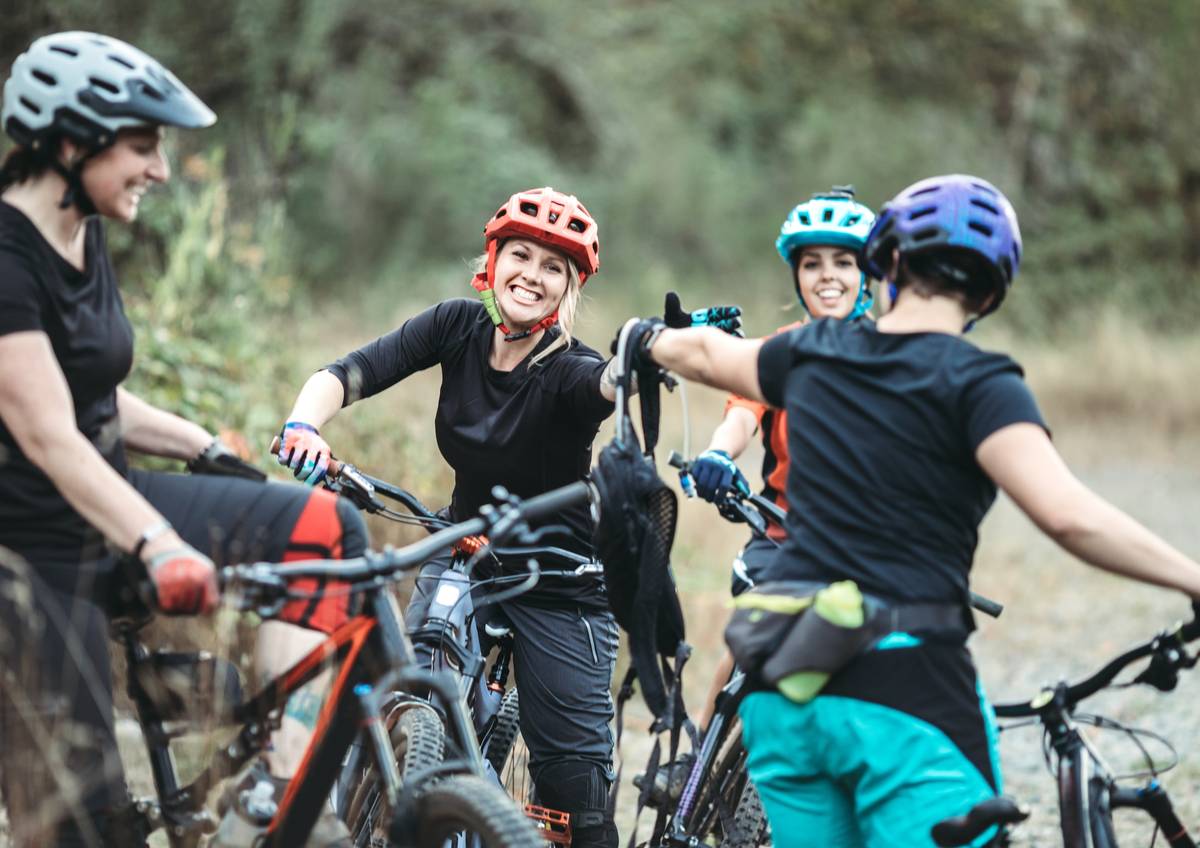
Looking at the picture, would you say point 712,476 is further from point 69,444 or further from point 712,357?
point 69,444

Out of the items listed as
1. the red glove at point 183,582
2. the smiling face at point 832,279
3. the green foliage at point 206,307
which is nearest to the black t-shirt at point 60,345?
the red glove at point 183,582

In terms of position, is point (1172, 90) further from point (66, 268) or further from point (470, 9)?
point (66, 268)

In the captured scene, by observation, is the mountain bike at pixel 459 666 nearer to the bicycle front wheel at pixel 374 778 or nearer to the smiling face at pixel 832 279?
the bicycle front wheel at pixel 374 778

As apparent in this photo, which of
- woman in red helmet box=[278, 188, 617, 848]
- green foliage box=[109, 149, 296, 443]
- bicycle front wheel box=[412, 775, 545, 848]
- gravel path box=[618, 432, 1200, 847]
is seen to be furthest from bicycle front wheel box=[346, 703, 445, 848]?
green foliage box=[109, 149, 296, 443]

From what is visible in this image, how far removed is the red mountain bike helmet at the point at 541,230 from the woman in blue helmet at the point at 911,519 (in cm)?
156

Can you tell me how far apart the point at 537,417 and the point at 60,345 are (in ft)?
5.55

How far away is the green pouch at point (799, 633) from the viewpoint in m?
3.16

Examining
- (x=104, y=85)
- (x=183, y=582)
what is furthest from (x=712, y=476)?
(x=104, y=85)

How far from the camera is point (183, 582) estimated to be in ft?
10.3

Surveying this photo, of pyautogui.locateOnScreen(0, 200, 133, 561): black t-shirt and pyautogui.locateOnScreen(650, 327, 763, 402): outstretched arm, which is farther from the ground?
pyautogui.locateOnScreen(650, 327, 763, 402): outstretched arm

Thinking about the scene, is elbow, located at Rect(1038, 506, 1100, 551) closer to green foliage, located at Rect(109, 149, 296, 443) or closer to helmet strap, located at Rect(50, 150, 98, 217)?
helmet strap, located at Rect(50, 150, 98, 217)

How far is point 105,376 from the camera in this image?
3412mm

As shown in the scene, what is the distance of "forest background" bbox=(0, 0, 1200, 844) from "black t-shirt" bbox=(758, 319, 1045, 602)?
4.14 metres

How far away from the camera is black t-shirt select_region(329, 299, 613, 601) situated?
468cm
